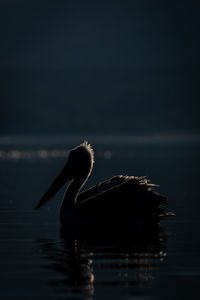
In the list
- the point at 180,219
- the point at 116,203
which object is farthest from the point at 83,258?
the point at 180,219

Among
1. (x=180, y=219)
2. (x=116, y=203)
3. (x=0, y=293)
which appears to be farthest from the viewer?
(x=180, y=219)

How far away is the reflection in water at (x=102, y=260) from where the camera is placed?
26.7 ft

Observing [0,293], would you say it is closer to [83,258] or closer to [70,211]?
[83,258]

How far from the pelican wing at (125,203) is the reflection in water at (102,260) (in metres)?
0.42

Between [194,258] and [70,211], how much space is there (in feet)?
12.3

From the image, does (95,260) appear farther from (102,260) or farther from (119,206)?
(119,206)

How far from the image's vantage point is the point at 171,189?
20.2m

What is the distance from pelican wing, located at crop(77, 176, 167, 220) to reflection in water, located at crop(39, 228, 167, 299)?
0.42 metres

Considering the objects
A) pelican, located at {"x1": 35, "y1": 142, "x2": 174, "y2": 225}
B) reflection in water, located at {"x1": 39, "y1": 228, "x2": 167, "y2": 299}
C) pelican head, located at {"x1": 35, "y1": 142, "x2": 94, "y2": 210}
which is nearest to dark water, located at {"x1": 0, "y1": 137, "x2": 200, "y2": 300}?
reflection in water, located at {"x1": 39, "y1": 228, "x2": 167, "y2": 299}

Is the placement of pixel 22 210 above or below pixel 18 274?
above

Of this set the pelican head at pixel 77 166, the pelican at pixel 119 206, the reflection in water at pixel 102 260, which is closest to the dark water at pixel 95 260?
the reflection in water at pixel 102 260

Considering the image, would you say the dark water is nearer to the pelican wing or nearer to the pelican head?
the pelican wing

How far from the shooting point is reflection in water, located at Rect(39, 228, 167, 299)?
8.14 metres

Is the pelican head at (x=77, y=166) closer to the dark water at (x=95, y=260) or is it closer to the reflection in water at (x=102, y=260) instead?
the dark water at (x=95, y=260)
